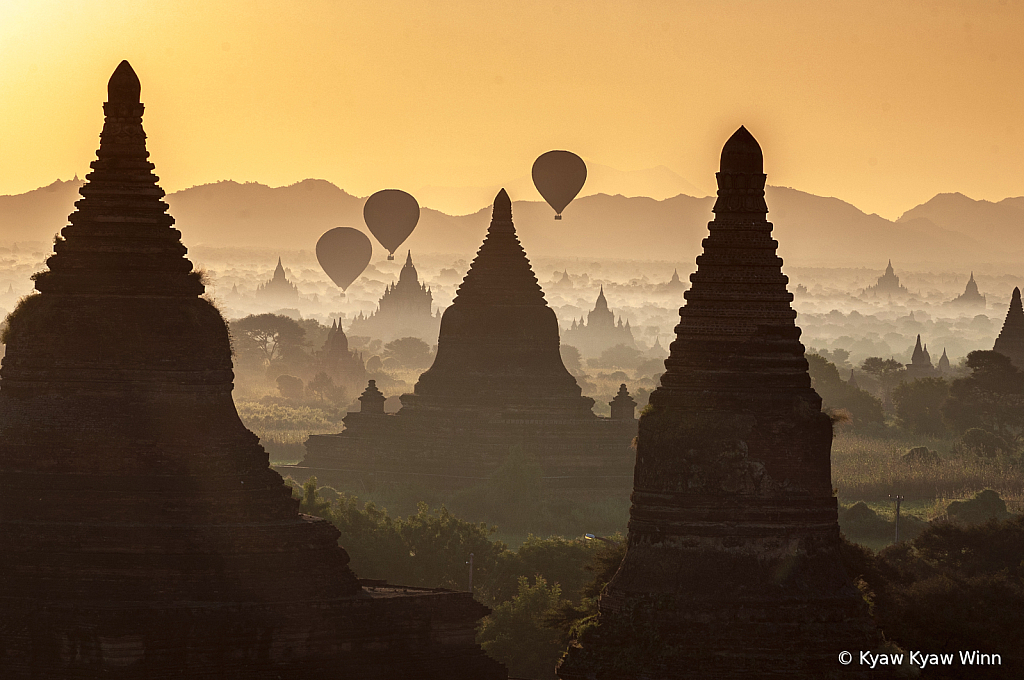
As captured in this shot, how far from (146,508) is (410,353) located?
159m

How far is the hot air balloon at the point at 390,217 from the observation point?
433 ft

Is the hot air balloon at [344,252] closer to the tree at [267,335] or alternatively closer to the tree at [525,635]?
the tree at [267,335]

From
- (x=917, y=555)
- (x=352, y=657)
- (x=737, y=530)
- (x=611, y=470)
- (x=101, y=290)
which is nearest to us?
(x=737, y=530)

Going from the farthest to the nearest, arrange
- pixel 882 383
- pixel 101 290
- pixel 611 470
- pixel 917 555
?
pixel 882 383 → pixel 611 470 → pixel 917 555 → pixel 101 290

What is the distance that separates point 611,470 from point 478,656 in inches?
1191

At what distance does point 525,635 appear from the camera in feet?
130

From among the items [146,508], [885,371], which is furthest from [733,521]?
[885,371]

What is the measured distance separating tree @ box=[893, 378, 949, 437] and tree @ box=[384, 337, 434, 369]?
93.8 meters

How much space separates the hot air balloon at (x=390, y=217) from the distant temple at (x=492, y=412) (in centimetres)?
6315

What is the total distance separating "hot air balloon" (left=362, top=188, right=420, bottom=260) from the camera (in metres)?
132

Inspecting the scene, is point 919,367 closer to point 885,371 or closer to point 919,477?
point 885,371

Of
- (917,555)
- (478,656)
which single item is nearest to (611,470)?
(917,555)

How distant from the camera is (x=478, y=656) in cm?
3388

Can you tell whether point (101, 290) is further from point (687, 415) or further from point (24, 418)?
point (687, 415)
